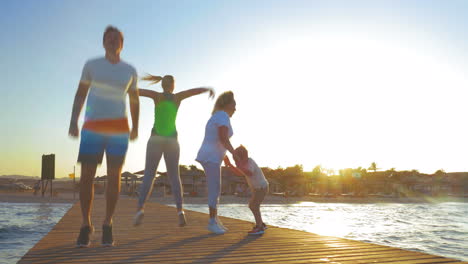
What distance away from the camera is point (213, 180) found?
4.80 meters

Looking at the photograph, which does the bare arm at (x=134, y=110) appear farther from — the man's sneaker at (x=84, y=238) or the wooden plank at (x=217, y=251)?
the wooden plank at (x=217, y=251)

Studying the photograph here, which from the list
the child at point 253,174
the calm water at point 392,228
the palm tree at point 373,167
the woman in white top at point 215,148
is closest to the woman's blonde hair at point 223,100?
the woman in white top at point 215,148

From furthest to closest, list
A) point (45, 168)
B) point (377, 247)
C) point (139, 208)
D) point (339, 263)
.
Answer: point (45, 168) < point (139, 208) < point (377, 247) < point (339, 263)

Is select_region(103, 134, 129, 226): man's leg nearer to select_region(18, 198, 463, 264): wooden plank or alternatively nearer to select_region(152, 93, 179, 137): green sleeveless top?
select_region(18, 198, 463, 264): wooden plank

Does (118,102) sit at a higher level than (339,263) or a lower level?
higher

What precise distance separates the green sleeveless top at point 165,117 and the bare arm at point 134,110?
3.43 ft

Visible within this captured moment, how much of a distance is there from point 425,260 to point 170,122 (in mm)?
3135

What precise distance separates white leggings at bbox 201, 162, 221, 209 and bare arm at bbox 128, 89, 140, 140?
4.39ft

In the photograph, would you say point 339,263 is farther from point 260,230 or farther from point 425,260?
point 260,230

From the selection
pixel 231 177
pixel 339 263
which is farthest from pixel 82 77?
pixel 231 177

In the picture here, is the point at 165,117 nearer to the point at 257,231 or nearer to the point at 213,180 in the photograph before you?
the point at 213,180

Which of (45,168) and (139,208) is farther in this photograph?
A: (45,168)

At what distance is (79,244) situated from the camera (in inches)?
134

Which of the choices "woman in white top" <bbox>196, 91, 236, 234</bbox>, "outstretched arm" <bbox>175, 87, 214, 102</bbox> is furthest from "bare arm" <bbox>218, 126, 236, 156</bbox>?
"outstretched arm" <bbox>175, 87, 214, 102</bbox>
